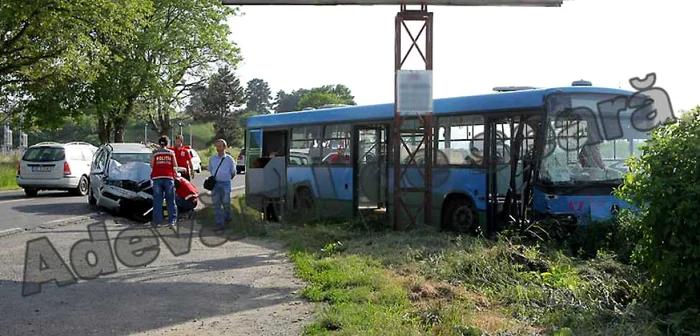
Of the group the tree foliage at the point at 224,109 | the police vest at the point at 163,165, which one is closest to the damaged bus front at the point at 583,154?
the police vest at the point at 163,165

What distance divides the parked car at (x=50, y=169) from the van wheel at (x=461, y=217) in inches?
550

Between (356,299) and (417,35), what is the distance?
681 centimetres

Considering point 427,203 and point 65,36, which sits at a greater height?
point 65,36

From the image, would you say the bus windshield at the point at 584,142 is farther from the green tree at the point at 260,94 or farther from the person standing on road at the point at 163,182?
the green tree at the point at 260,94

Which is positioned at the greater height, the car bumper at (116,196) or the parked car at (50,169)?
the parked car at (50,169)

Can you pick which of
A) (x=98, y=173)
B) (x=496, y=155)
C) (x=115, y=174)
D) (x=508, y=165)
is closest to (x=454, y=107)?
(x=496, y=155)

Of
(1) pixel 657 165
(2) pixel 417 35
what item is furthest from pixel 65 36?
(1) pixel 657 165

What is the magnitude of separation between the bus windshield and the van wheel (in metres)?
1.68

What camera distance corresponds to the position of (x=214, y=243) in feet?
42.1

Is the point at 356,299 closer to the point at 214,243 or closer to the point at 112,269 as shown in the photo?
the point at 112,269

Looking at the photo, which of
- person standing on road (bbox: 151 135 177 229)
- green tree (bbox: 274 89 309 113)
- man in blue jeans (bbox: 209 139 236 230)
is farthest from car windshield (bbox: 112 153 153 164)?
green tree (bbox: 274 89 309 113)

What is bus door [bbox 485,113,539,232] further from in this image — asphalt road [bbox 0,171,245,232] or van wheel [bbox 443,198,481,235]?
asphalt road [bbox 0,171,245,232]

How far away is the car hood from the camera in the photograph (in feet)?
55.3

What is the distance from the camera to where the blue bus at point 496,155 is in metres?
11.7
